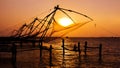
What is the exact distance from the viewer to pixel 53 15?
2606 centimetres

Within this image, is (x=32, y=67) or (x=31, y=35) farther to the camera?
(x=31, y=35)

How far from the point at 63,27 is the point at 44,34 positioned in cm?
220

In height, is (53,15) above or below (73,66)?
above

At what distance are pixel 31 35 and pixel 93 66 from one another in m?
8.18

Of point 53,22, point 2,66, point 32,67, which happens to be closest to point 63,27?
point 53,22

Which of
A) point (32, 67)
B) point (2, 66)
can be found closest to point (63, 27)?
point (32, 67)

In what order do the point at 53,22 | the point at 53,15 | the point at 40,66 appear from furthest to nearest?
the point at 40,66 < the point at 53,22 < the point at 53,15

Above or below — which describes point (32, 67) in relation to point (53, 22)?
below

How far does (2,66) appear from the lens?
28.5 m

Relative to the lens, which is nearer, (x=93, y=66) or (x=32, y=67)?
(x=32, y=67)

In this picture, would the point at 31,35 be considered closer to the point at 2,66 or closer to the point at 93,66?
the point at 2,66

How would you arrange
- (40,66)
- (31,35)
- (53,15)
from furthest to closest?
1. (31,35)
2. (40,66)
3. (53,15)

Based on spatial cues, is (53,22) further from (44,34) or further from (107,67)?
(107,67)

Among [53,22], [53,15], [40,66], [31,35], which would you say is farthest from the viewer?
[31,35]
